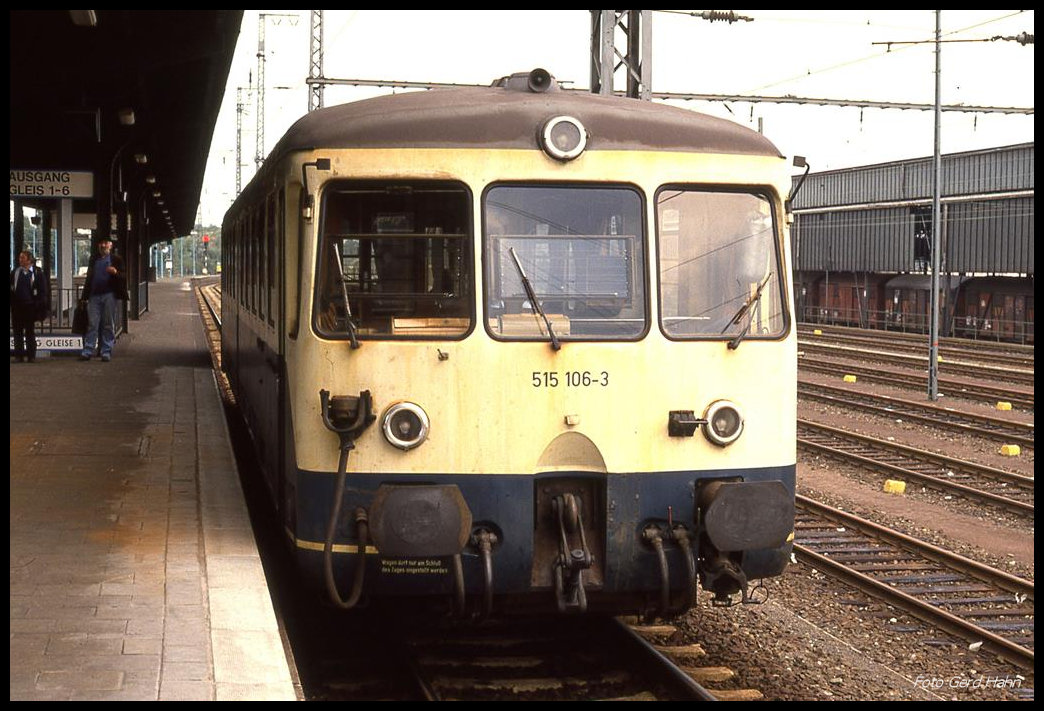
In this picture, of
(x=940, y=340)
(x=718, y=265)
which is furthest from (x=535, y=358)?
(x=940, y=340)

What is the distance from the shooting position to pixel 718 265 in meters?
6.94

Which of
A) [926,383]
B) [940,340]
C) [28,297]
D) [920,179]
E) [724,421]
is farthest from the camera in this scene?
[920,179]

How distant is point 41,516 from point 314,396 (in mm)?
3205

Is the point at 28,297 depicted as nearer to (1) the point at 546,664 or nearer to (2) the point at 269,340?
(2) the point at 269,340

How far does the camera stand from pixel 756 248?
7.02 metres

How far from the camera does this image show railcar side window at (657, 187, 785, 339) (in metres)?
6.88

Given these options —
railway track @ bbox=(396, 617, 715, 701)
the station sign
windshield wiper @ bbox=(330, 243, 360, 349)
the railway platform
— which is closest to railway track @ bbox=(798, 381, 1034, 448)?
the railway platform

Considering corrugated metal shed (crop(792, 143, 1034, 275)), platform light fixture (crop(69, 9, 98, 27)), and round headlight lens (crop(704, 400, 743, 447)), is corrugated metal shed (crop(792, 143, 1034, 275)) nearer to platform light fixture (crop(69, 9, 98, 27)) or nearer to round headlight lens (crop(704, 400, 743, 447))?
platform light fixture (crop(69, 9, 98, 27))

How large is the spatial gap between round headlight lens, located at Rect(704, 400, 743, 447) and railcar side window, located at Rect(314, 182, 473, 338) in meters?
1.29

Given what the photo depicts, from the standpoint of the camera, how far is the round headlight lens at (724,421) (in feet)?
22.4

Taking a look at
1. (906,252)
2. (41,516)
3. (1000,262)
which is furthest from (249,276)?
(906,252)

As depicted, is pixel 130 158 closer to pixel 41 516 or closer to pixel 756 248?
pixel 41 516

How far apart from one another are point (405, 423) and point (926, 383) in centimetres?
1935

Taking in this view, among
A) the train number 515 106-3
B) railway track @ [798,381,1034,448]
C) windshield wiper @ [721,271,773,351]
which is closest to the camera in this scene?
the train number 515 106-3
